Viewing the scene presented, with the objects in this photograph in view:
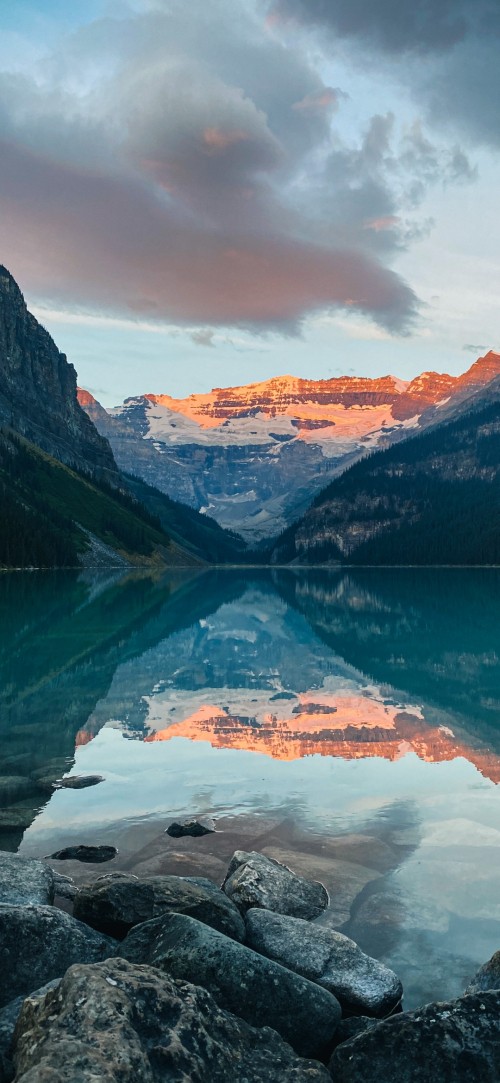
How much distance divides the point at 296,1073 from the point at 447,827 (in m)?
14.1

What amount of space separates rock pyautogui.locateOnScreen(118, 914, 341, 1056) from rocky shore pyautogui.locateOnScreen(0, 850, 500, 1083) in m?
0.02

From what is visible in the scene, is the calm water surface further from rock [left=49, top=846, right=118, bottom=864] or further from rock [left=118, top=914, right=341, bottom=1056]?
rock [left=118, top=914, right=341, bottom=1056]

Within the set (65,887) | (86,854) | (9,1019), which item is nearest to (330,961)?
(9,1019)

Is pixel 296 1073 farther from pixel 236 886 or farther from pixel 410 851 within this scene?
pixel 410 851

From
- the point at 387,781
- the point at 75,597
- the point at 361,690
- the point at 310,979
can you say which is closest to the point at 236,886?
the point at 310,979

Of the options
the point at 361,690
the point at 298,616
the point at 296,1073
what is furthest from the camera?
the point at 298,616

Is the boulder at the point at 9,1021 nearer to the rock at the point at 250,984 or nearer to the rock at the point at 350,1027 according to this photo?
the rock at the point at 250,984

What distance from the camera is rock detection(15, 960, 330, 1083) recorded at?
7.65 m

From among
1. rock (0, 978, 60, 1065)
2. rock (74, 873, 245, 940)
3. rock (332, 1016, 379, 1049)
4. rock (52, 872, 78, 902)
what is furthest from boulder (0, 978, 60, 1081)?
rock (52, 872, 78, 902)

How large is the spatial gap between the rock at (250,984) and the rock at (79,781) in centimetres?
1550

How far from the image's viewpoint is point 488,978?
11992 mm

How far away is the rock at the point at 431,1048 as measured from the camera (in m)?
9.17

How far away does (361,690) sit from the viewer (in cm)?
4709

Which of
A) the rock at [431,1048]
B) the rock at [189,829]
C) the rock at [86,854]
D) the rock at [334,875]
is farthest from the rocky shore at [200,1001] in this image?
the rock at [189,829]
